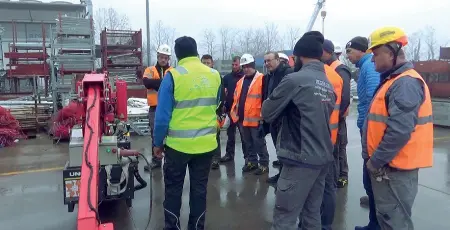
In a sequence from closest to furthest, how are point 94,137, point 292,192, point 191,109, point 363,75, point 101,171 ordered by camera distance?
1. point 292,192
2. point 94,137
3. point 191,109
4. point 101,171
5. point 363,75

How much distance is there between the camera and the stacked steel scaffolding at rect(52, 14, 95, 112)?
9.76m

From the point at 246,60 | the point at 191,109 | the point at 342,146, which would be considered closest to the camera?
the point at 191,109

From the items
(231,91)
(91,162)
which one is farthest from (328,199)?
(231,91)

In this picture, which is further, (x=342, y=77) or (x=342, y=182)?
(x=342, y=182)

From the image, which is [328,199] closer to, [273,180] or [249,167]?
[273,180]

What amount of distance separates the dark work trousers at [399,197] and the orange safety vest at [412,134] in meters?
0.08

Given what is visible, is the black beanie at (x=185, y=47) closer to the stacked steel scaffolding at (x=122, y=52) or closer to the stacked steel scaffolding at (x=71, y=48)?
the stacked steel scaffolding at (x=71, y=48)

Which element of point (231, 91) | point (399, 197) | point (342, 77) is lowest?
point (399, 197)

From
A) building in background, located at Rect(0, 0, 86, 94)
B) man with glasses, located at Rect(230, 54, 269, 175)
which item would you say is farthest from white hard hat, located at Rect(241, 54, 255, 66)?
building in background, located at Rect(0, 0, 86, 94)

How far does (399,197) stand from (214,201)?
2388 mm

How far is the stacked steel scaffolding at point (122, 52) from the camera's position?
16.4 m

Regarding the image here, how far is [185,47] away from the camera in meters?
3.38

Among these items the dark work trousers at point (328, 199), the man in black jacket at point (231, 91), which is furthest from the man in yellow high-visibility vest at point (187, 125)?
the man in black jacket at point (231, 91)

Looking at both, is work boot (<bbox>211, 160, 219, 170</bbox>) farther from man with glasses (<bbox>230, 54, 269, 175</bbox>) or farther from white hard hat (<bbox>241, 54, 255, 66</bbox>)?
white hard hat (<bbox>241, 54, 255, 66</bbox>)
